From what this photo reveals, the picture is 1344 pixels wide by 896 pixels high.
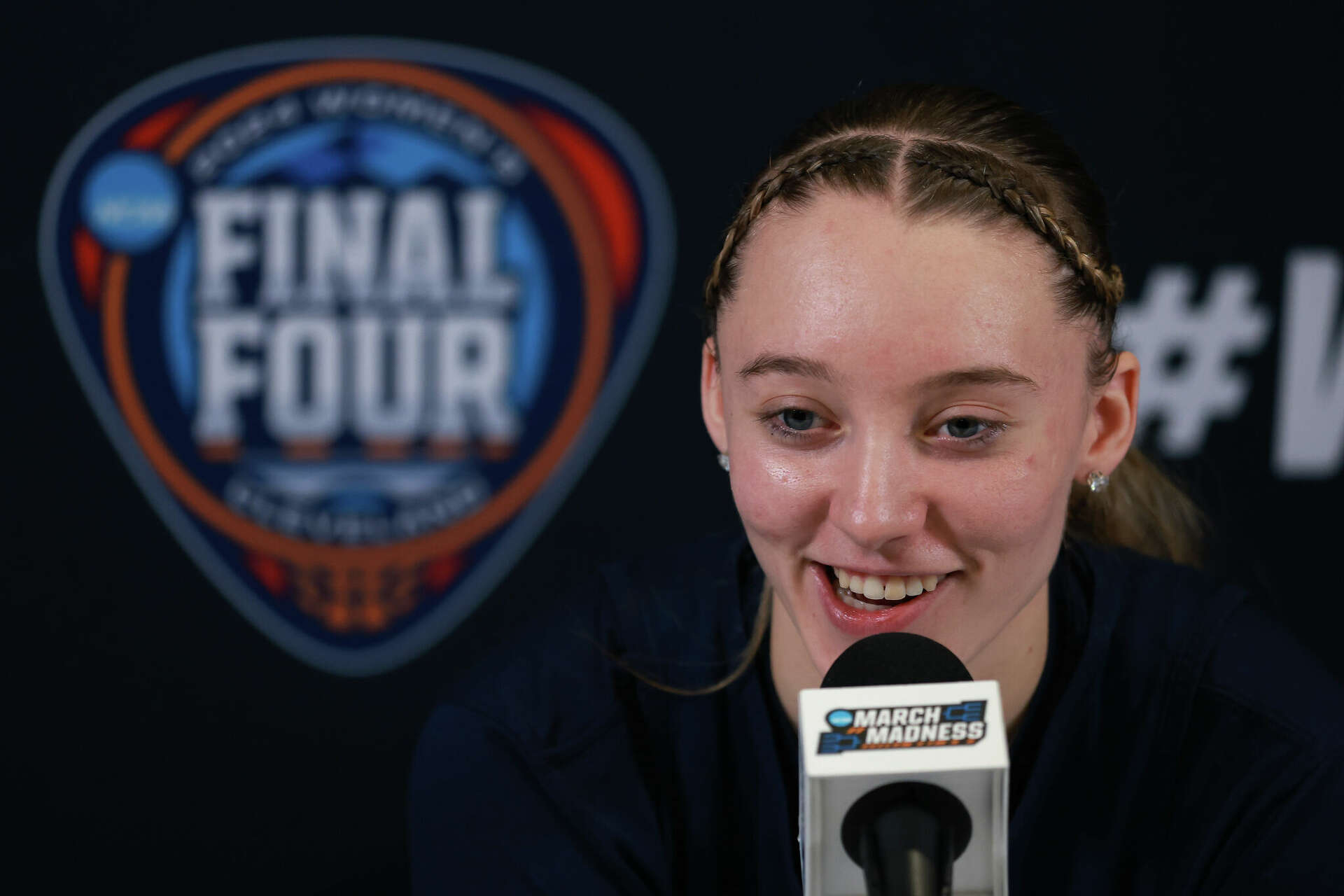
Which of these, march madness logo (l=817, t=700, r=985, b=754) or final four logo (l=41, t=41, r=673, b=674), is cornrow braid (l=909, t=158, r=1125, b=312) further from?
final four logo (l=41, t=41, r=673, b=674)

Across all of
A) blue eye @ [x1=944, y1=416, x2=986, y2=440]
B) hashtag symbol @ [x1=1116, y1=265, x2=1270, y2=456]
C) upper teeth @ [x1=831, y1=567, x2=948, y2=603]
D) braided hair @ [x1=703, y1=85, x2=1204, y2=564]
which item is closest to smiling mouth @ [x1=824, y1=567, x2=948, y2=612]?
upper teeth @ [x1=831, y1=567, x2=948, y2=603]

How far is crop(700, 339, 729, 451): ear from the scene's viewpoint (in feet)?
3.44

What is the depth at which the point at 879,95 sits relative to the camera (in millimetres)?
1055

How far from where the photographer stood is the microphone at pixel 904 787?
562 mm

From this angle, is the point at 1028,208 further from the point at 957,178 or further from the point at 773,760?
the point at 773,760

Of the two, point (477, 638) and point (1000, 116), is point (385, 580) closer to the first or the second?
point (477, 638)

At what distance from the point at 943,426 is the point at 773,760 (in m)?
0.37

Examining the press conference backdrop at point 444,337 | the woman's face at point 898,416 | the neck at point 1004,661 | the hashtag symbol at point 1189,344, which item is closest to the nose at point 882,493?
the woman's face at point 898,416

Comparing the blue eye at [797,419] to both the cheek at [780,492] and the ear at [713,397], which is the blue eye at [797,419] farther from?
the ear at [713,397]

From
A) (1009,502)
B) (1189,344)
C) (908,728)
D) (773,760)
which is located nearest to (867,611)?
(1009,502)

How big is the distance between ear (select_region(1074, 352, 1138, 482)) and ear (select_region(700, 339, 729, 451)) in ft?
0.92

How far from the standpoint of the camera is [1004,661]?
42.5 inches

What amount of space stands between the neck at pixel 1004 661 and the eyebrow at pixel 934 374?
0.26m

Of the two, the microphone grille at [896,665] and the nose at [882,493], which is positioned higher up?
the nose at [882,493]
